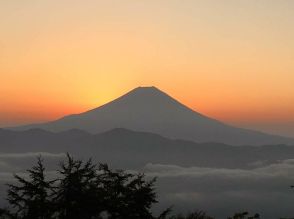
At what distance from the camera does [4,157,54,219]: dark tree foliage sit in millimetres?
14828

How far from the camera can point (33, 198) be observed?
15359 mm

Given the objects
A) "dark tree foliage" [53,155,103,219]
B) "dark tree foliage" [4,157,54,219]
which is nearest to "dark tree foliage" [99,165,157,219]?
"dark tree foliage" [53,155,103,219]

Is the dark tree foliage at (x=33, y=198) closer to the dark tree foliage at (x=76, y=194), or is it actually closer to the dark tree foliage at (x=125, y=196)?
the dark tree foliage at (x=76, y=194)

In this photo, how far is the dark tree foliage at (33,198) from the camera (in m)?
14.8

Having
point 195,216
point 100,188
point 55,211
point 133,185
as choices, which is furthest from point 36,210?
point 195,216

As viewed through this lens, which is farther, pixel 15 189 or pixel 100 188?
pixel 100 188

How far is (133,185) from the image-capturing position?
16750 millimetres

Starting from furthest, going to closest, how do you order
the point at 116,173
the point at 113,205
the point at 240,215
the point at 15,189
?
the point at 240,215 → the point at 116,173 → the point at 113,205 → the point at 15,189

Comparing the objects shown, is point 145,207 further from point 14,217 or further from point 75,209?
point 14,217

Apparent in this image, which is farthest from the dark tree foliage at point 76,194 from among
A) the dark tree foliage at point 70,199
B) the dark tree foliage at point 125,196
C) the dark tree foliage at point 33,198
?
the dark tree foliage at point 125,196

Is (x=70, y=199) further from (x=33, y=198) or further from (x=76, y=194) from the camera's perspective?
(x=33, y=198)

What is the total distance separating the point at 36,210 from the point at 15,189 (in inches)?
34.5

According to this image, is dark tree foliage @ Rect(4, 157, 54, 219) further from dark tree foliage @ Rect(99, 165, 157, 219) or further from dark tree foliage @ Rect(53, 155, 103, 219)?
dark tree foliage @ Rect(99, 165, 157, 219)

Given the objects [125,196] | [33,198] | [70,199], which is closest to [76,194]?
[70,199]
